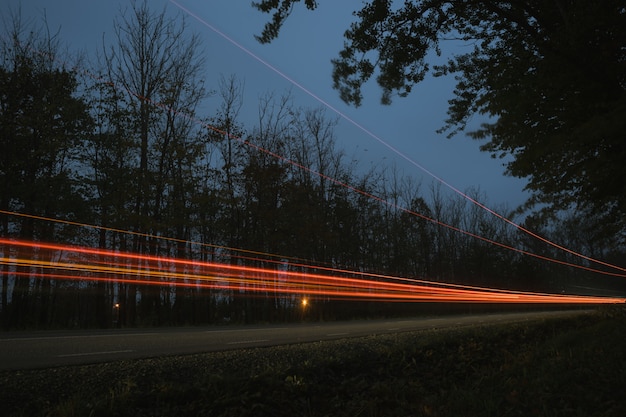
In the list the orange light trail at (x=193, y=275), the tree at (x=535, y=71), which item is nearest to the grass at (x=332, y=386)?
the tree at (x=535, y=71)

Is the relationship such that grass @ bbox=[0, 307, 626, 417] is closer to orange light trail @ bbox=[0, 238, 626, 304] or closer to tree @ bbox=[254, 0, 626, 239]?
tree @ bbox=[254, 0, 626, 239]

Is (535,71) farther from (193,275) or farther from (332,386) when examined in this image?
(193,275)

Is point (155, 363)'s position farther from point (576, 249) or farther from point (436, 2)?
point (576, 249)

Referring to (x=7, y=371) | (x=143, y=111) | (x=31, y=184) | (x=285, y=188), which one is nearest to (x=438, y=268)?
(x=285, y=188)

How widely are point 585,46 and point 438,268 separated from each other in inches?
1822

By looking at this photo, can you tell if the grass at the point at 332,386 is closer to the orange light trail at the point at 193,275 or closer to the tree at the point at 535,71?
the tree at the point at 535,71

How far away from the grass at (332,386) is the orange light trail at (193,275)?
1525 centimetres

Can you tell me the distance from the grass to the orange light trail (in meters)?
15.2

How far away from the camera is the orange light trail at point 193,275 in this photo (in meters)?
20.5

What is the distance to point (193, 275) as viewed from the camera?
24531mm

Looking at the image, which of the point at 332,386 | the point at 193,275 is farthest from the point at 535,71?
the point at 193,275

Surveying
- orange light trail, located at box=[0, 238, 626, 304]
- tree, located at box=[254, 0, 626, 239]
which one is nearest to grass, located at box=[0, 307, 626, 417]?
tree, located at box=[254, 0, 626, 239]

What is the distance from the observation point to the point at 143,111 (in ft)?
75.3

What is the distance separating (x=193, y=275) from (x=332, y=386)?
19991 mm
